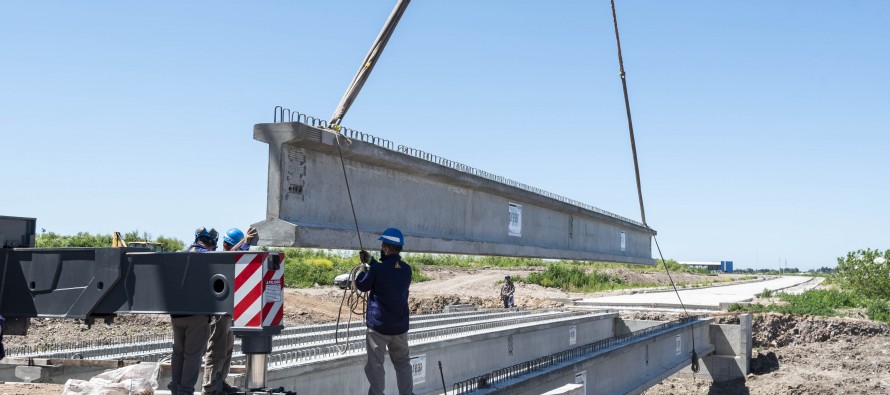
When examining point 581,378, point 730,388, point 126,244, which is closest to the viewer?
point 581,378

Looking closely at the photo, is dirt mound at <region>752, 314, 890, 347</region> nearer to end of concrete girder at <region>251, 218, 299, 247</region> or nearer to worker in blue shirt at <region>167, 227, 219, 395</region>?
end of concrete girder at <region>251, 218, 299, 247</region>

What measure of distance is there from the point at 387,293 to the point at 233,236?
150cm

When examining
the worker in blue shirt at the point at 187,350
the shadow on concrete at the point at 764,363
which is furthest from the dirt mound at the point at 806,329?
the worker in blue shirt at the point at 187,350

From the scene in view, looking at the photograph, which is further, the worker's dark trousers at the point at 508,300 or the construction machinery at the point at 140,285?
the worker's dark trousers at the point at 508,300

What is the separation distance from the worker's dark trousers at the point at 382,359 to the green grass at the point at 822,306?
57.6 feet

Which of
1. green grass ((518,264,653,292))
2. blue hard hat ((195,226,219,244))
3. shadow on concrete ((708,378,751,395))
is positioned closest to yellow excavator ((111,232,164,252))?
blue hard hat ((195,226,219,244))

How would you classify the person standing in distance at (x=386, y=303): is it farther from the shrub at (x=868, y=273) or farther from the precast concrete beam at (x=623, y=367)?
the shrub at (x=868, y=273)

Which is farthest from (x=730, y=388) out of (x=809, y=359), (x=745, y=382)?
(x=809, y=359)

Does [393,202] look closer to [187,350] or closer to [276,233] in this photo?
[276,233]

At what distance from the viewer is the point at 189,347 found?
624 centimetres

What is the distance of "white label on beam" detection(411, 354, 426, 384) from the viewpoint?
30.9 ft

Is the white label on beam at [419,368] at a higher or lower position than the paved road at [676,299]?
lower

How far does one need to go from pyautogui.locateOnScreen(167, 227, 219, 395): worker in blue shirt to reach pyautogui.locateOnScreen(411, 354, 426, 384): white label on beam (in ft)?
11.4

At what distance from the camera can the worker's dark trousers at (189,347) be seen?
6.21 meters
